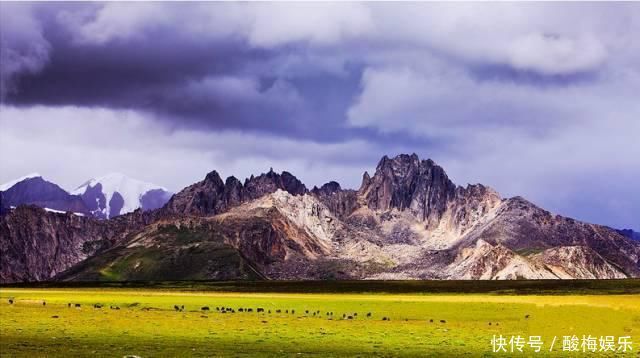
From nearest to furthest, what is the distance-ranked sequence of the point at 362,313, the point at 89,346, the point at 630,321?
1. the point at 89,346
2. the point at 630,321
3. the point at 362,313

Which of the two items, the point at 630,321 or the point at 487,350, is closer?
the point at 487,350

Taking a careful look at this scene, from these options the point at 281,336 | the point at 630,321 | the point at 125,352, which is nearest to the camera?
the point at 125,352

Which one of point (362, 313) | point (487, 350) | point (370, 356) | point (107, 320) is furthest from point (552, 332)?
point (107, 320)

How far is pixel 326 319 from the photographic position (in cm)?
9156

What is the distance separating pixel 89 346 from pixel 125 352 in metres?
5.76

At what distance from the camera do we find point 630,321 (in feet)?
275

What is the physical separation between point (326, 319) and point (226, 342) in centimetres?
3098

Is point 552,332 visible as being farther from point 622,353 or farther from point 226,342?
point 226,342

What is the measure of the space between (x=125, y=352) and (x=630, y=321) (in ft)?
195

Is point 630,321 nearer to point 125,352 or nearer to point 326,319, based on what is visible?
point 326,319

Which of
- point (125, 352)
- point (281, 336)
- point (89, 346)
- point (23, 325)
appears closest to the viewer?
point (125, 352)

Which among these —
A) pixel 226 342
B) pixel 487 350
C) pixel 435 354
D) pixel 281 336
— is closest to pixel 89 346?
pixel 226 342

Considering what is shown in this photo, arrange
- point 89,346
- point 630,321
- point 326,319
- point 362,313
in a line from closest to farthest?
point 89,346 → point 630,321 → point 326,319 → point 362,313

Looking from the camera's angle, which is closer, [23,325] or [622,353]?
[622,353]
